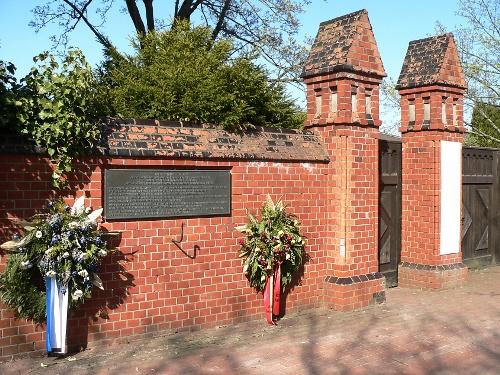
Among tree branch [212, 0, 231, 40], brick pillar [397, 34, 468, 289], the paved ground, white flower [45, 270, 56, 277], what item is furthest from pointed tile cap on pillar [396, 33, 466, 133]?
tree branch [212, 0, 231, 40]

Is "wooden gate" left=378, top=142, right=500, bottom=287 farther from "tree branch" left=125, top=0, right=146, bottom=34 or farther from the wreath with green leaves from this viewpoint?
"tree branch" left=125, top=0, right=146, bottom=34

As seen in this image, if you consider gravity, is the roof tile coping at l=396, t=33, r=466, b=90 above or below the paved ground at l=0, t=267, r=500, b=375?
above

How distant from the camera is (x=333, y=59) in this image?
8.02m

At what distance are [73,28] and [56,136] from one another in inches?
665

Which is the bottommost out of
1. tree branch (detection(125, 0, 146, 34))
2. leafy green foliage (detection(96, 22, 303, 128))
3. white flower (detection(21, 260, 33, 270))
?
white flower (detection(21, 260, 33, 270))

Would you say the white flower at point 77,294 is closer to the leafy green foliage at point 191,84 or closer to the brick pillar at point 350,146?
the leafy green foliage at point 191,84

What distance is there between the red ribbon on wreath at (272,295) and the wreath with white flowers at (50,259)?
2253mm

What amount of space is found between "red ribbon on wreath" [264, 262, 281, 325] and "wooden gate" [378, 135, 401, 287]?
2.96 m

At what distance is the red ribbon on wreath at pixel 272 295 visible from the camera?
7082 millimetres

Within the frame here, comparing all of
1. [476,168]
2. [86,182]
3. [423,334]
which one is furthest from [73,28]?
[423,334]

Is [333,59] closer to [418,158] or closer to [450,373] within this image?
[418,158]

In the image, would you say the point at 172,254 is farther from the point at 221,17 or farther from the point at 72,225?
the point at 221,17

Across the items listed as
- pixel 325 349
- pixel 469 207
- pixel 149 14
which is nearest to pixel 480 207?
pixel 469 207

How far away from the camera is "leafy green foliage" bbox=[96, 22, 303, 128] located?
7059 millimetres
